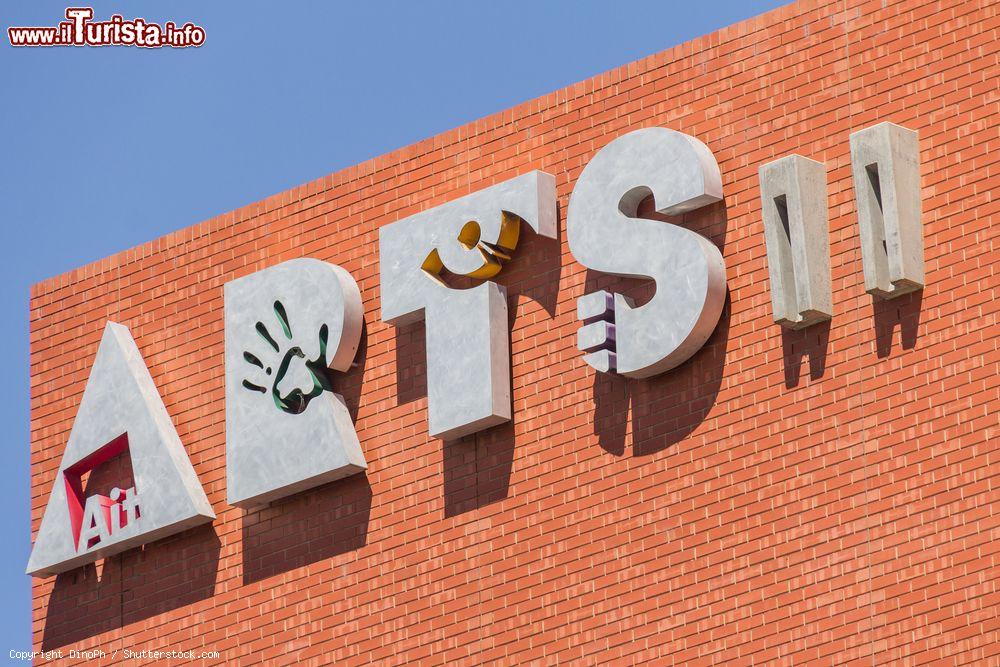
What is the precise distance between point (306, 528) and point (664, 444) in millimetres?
4414

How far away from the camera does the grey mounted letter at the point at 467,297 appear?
24.6 metres

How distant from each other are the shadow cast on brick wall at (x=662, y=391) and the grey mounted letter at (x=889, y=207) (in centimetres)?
167

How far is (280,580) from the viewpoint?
25938 mm

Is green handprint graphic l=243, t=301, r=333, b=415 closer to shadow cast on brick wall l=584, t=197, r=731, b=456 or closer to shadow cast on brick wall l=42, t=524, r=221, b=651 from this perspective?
shadow cast on brick wall l=42, t=524, r=221, b=651

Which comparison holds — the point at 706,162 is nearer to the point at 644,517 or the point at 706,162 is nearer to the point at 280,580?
the point at 644,517

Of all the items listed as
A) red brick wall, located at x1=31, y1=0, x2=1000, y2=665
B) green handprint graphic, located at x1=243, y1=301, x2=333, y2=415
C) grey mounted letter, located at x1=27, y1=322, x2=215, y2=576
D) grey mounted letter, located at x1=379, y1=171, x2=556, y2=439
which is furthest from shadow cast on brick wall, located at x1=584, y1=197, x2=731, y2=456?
grey mounted letter, located at x1=27, y1=322, x2=215, y2=576

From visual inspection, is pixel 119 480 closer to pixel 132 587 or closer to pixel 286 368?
pixel 132 587

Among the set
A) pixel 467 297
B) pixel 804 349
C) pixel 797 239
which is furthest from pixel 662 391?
pixel 467 297

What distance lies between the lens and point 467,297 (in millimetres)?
24984

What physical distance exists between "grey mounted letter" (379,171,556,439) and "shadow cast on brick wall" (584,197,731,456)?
1085mm

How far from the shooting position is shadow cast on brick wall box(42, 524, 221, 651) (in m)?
26.7

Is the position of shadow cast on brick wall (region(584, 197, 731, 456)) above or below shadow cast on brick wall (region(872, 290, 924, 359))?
above

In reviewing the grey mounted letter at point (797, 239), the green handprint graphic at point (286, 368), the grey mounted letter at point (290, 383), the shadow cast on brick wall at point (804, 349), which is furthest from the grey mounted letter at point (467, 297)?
the shadow cast on brick wall at point (804, 349)

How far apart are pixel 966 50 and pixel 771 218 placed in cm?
227
